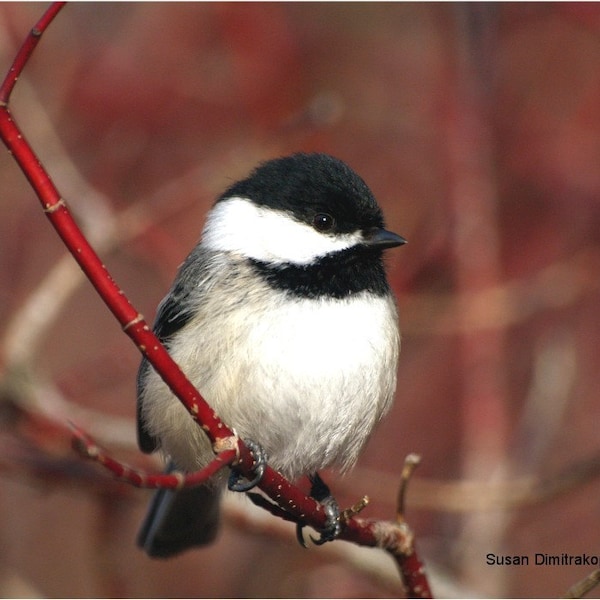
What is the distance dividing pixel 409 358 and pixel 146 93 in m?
1.70

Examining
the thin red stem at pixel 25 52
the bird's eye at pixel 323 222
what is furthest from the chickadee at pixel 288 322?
the thin red stem at pixel 25 52

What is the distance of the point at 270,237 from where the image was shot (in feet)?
7.80

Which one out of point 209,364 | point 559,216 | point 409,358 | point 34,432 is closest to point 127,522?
point 34,432

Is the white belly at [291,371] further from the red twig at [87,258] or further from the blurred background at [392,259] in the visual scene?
A: the blurred background at [392,259]

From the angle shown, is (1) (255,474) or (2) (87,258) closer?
(2) (87,258)

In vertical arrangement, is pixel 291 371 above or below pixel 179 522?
above

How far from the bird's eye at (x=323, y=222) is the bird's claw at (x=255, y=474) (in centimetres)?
61

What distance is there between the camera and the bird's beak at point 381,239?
7.70 feet

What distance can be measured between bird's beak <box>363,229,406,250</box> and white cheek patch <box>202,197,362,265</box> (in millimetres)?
27

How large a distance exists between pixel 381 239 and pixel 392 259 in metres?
0.83

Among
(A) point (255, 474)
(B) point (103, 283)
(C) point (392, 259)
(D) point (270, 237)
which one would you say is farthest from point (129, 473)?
(C) point (392, 259)

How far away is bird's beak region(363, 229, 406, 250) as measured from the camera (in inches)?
92.4

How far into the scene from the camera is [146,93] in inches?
156

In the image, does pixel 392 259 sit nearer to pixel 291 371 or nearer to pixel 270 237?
pixel 270 237
